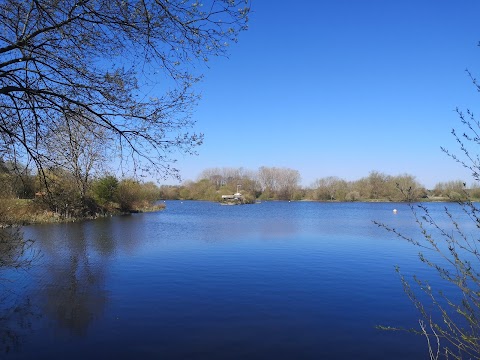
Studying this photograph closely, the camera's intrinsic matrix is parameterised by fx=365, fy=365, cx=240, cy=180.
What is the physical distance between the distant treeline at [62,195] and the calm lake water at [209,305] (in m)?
2.21

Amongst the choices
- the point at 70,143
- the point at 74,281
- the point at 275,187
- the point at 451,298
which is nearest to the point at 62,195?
the point at 70,143

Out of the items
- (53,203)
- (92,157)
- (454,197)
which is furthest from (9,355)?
(454,197)

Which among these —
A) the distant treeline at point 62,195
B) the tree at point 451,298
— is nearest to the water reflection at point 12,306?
the distant treeline at point 62,195

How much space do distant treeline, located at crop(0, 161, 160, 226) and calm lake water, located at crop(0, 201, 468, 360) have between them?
221 cm

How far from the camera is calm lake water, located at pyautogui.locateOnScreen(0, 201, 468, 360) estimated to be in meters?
6.12

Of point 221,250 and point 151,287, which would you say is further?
point 221,250

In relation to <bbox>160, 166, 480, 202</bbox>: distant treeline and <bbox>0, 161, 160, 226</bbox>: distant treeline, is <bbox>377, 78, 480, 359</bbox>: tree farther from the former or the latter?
<bbox>160, 166, 480, 202</bbox>: distant treeline

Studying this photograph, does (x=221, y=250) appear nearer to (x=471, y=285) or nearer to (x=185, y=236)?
(x=185, y=236)

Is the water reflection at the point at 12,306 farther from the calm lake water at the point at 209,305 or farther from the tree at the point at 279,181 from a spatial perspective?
the tree at the point at 279,181

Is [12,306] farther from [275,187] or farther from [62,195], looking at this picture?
[275,187]

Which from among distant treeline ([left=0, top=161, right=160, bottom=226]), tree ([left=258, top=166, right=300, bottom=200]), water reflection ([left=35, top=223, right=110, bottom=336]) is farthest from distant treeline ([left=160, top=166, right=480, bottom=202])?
water reflection ([left=35, top=223, right=110, bottom=336])

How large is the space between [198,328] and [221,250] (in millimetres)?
8490

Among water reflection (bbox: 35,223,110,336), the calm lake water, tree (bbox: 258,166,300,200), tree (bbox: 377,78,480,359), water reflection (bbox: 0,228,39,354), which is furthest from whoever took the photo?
tree (bbox: 258,166,300,200)

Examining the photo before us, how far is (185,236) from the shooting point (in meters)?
20.4
